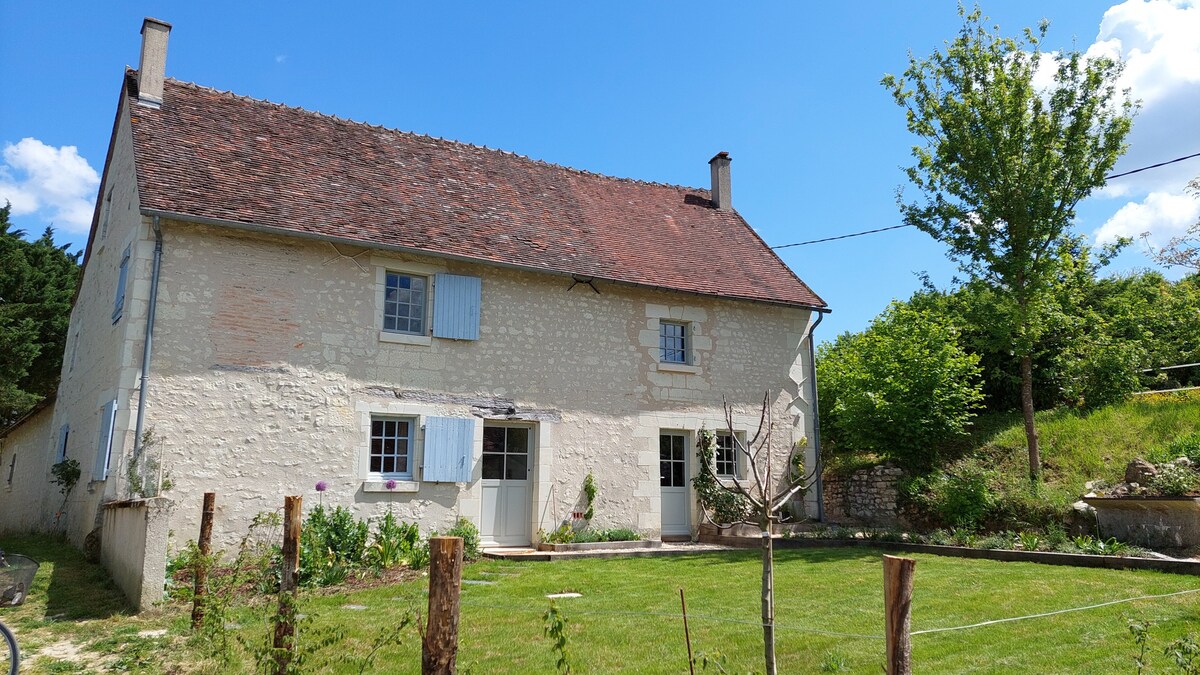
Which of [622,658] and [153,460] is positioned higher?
[153,460]

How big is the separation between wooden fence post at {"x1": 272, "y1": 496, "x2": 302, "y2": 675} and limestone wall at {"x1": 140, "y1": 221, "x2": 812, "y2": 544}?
5163mm

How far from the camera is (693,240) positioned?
15008mm

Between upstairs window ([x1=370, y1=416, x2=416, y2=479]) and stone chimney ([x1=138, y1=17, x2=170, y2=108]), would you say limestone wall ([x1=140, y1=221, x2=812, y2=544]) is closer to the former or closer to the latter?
upstairs window ([x1=370, y1=416, x2=416, y2=479])

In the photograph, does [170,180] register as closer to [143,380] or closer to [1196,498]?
[143,380]

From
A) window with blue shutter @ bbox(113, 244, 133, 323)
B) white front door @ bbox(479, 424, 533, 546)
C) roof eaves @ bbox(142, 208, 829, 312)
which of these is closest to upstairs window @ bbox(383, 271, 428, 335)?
roof eaves @ bbox(142, 208, 829, 312)

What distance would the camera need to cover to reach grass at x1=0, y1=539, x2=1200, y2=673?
5148 mm

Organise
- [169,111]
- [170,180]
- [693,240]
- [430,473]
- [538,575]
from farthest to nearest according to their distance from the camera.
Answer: [693,240] < [169,111] < [430,473] < [170,180] < [538,575]

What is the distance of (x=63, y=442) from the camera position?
12.5 m

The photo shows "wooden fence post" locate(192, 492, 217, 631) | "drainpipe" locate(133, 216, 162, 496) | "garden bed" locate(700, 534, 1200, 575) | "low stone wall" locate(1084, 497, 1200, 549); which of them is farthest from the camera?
"low stone wall" locate(1084, 497, 1200, 549)

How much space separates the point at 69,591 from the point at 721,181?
13.3 metres

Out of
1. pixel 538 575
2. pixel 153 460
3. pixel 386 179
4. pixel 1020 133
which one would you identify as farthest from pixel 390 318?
pixel 1020 133

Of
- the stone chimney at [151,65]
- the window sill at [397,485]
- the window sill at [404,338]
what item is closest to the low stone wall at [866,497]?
the window sill at [397,485]

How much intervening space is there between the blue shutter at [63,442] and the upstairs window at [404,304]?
18.5 ft

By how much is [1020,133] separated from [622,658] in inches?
420
